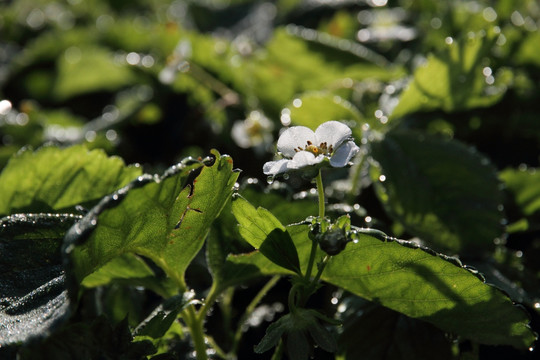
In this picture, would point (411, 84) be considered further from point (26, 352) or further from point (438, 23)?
point (26, 352)

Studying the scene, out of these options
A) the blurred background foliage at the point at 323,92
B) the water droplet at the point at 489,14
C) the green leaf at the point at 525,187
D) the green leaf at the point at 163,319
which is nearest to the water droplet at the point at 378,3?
the blurred background foliage at the point at 323,92

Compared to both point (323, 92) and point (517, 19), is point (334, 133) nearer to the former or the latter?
point (323, 92)

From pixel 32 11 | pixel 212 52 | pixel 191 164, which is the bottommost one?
pixel 32 11

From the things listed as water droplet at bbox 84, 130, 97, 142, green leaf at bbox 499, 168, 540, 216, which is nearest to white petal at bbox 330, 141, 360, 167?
green leaf at bbox 499, 168, 540, 216

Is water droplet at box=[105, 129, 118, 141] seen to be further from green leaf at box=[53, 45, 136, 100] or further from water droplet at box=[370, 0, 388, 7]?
water droplet at box=[370, 0, 388, 7]

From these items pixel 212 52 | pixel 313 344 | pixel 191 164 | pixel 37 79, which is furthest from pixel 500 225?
pixel 37 79

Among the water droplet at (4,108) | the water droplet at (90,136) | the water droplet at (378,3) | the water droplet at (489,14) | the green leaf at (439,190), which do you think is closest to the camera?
the green leaf at (439,190)

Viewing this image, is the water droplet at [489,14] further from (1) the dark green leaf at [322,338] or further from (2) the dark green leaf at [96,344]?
(2) the dark green leaf at [96,344]
